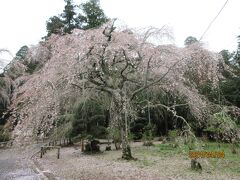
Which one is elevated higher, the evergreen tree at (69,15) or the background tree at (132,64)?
the evergreen tree at (69,15)

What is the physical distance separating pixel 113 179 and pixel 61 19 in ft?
62.9

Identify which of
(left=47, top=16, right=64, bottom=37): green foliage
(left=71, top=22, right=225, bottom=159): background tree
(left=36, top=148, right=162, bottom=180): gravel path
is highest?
(left=47, top=16, right=64, bottom=37): green foliage

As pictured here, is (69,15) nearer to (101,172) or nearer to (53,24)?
(53,24)

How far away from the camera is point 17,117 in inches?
296

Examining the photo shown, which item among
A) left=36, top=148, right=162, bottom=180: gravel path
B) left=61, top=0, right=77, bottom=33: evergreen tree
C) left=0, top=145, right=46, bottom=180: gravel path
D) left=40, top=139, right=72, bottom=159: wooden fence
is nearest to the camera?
left=36, top=148, right=162, bottom=180: gravel path

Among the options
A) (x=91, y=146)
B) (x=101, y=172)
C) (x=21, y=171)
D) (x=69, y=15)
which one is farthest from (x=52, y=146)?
(x=69, y=15)

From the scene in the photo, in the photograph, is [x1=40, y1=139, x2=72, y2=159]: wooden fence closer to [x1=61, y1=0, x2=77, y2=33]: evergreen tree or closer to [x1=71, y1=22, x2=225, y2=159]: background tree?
[x1=71, y1=22, x2=225, y2=159]: background tree

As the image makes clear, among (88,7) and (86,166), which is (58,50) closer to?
(86,166)

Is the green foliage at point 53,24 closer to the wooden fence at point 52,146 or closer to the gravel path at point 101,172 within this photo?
the wooden fence at point 52,146

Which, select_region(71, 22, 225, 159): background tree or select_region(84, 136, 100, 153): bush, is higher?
select_region(71, 22, 225, 159): background tree

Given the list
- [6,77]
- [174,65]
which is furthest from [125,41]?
[6,77]

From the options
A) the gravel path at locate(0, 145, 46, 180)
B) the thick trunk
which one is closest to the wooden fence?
the gravel path at locate(0, 145, 46, 180)

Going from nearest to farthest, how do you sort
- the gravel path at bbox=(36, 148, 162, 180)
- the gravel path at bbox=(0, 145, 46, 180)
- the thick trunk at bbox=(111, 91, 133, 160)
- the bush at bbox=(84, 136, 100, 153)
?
1. the gravel path at bbox=(36, 148, 162, 180)
2. the gravel path at bbox=(0, 145, 46, 180)
3. the thick trunk at bbox=(111, 91, 133, 160)
4. the bush at bbox=(84, 136, 100, 153)

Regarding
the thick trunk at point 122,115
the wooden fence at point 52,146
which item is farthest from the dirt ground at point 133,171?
the wooden fence at point 52,146
